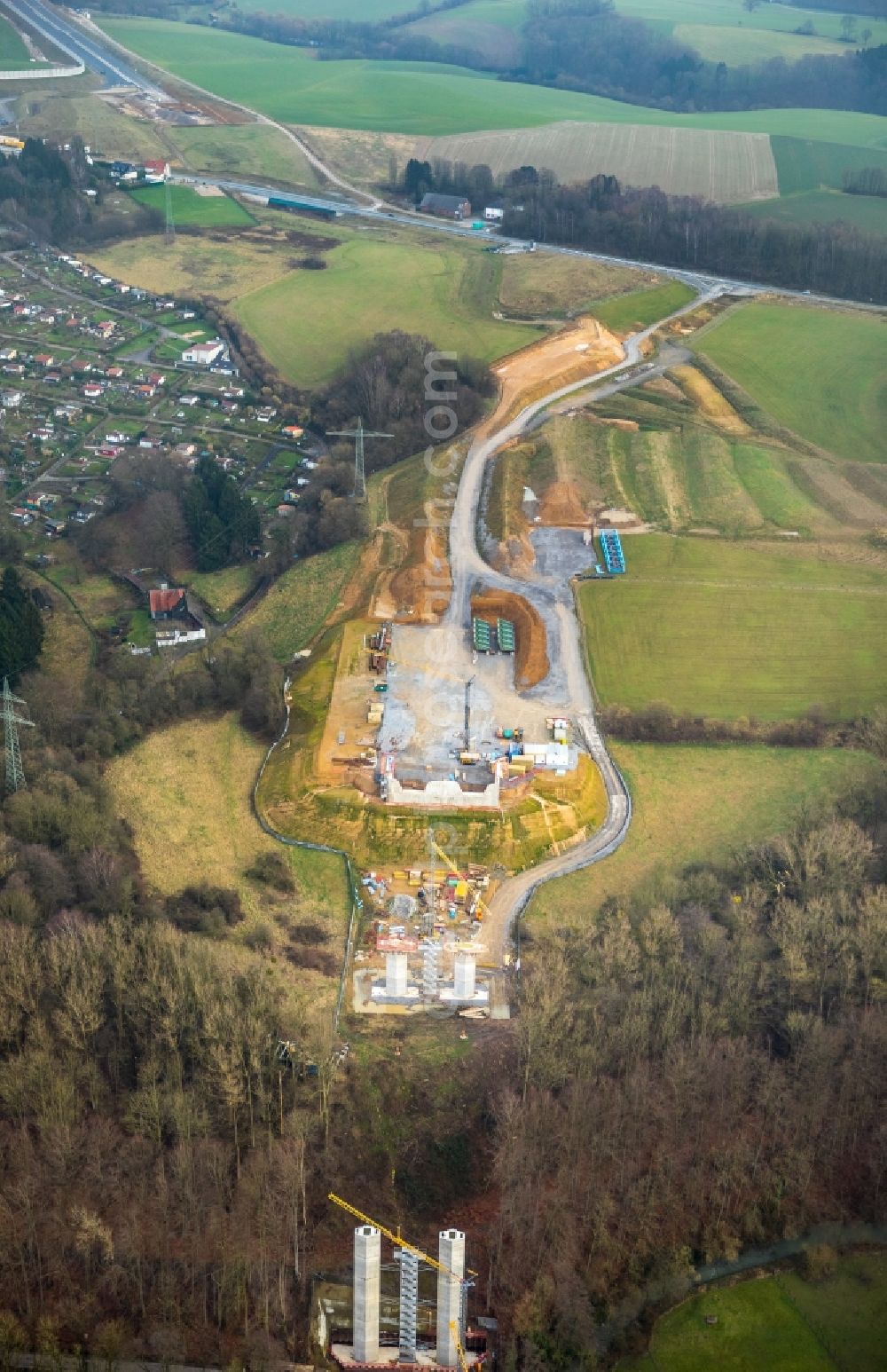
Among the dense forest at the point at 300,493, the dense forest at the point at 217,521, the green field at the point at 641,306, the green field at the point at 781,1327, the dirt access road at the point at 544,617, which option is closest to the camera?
the green field at the point at 781,1327

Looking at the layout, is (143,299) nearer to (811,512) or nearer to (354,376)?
(354,376)

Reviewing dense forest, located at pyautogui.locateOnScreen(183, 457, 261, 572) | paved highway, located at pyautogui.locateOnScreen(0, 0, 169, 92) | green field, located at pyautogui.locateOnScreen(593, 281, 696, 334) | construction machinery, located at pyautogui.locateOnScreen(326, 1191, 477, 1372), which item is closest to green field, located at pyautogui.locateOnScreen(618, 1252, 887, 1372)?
construction machinery, located at pyautogui.locateOnScreen(326, 1191, 477, 1372)

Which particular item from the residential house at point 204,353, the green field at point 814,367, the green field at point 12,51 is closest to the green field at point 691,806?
the green field at point 814,367

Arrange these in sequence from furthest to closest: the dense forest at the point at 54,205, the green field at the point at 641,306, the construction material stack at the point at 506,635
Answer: the dense forest at the point at 54,205 → the green field at the point at 641,306 → the construction material stack at the point at 506,635

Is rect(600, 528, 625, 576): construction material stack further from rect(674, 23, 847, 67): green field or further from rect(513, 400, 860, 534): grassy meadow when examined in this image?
rect(674, 23, 847, 67): green field

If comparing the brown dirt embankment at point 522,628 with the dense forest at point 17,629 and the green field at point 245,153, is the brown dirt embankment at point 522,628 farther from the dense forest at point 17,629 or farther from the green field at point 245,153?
the green field at point 245,153

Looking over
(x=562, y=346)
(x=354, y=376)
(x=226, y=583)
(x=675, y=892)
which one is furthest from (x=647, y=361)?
(x=675, y=892)
